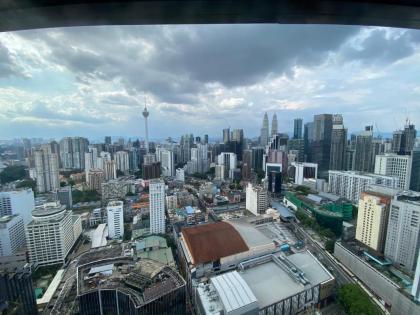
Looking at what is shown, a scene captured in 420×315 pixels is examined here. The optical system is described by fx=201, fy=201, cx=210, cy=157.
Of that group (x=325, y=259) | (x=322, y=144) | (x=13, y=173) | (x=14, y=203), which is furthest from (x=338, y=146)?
(x=13, y=173)

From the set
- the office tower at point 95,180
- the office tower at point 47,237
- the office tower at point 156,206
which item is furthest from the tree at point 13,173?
the office tower at point 156,206

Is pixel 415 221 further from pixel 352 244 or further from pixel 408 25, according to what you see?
pixel 408 25

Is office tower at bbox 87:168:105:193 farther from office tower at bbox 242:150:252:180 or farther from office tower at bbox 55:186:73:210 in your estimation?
office tower at bbox 242:150:252:180

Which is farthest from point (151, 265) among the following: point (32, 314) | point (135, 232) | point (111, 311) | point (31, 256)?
point (31, 256)

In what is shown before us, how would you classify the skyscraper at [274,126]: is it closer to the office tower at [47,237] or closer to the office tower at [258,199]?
the office tower at [258,199]

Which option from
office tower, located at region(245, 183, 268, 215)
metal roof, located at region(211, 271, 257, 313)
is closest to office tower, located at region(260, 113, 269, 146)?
office tower, located at region(245, 183, 268, 215)

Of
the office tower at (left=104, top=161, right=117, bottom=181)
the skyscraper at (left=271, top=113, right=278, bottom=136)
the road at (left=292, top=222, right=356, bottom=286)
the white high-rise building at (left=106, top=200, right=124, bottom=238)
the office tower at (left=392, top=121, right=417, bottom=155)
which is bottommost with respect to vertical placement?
the road at (left=292, top=222, right=356, bottom=286)

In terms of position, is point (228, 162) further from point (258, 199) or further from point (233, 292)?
point (233, 292)

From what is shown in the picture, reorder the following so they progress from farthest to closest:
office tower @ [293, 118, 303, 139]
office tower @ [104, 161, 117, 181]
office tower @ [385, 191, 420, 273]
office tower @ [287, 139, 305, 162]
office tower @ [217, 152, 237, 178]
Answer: office tower @ [293, 118, 303, 139]
office tower @ [287, 139, 305, 162]
office tower @ [217, 152, 237, 178]
office tower @ [104, 161, 117, 181]
office tower @ [385, 191, 420, 273]
